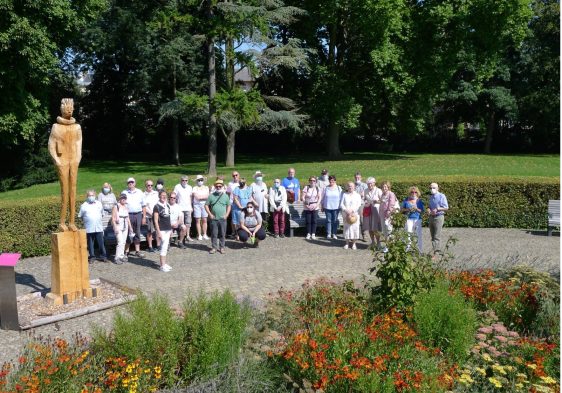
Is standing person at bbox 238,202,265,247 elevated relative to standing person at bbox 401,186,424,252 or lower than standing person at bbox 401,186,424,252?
lower

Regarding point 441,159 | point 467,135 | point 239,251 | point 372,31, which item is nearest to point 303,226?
point 239,251

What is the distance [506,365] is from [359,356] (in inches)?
65.0

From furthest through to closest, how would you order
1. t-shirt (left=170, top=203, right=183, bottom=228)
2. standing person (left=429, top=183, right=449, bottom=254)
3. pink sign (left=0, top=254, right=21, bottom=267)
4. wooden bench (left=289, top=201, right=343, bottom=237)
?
wooden bench (left=289, top=201, right=343, bottom=237) → t-shirt (left=170, top=203, right=183, bottom=228) → standing person (left=429, top=183, right=449, bottom=254) → pink sign (left=0, top=254, right=21, bottom=267)

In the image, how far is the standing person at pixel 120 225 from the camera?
Result: 12219 mm

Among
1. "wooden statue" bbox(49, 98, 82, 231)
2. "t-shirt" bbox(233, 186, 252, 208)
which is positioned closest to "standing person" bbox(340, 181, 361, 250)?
"t-shirt" bbox(233, 186, 252, 208)

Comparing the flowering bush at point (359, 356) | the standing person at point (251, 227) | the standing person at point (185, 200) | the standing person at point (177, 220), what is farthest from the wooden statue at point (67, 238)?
the standing person at point (251, 227)

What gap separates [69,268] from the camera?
30.8 ft

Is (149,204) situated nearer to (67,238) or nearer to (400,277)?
(67,238)

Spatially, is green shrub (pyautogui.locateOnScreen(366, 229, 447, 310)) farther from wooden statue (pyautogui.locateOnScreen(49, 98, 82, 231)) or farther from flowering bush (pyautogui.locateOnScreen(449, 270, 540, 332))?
wooden statue (pyautogui.locateOnScreen(49, 98, 82, 231))

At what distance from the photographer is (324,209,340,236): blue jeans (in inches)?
571

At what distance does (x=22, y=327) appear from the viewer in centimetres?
827

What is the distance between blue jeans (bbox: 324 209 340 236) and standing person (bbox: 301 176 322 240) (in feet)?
1.03

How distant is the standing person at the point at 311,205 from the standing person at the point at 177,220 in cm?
309

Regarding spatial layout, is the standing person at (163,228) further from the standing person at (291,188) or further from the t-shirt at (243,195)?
the standing person at (291,188)
